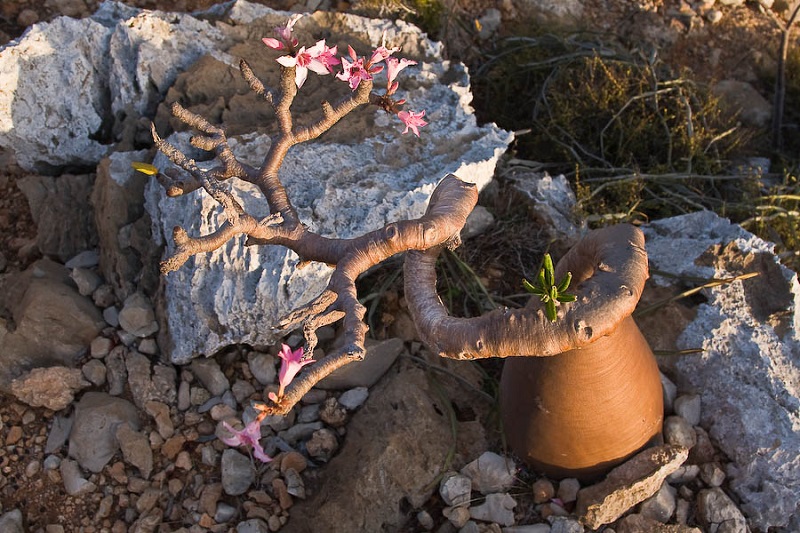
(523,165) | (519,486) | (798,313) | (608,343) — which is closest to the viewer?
(608,343)

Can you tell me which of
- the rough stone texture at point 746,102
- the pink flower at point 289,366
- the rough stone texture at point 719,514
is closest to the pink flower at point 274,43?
the pink flower at point 289,366

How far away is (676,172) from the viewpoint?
3242 mm

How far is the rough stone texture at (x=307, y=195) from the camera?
2.23 metres

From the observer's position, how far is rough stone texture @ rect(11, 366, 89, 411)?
2.23m

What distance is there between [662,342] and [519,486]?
2.23 feet

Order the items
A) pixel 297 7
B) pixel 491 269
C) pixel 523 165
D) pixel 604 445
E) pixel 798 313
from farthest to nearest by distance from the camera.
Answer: pixel 297 7 → pixel 523 165 → pixel 491 269 → pixel 798 313 → pixel 604 445

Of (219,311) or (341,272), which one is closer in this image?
(341,272)

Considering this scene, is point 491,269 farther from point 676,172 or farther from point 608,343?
point 676,172

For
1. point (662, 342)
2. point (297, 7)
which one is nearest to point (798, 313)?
point (662, 342)

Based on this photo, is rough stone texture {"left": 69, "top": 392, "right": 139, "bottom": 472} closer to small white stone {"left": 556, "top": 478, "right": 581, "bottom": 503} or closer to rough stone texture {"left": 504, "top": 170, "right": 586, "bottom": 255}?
small white stone {"left": 556, "top": 478, "right": 581, "bottom": 503}

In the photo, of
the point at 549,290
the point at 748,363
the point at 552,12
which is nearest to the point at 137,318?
the point at 549,290

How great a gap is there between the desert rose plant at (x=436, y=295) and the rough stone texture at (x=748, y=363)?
1.21 feet

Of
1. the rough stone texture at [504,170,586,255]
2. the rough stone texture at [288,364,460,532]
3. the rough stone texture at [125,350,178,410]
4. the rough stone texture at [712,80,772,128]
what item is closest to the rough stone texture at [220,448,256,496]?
the rough stone texture at [288,364,460,532]

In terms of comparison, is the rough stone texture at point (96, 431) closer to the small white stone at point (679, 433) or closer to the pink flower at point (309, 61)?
the pink flower at point (309, 61)
